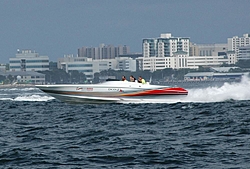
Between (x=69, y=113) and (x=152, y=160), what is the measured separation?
15.2 meters

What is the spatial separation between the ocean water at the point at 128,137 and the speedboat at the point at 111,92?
5.02 ft

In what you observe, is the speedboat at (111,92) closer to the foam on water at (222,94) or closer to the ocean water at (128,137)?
the ocean water at (128,137)

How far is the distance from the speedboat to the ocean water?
5.02 feet

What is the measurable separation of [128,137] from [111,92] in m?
15.4

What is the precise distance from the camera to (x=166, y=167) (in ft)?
61.5

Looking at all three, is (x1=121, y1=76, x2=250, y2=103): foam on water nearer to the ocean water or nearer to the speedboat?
the speedboat

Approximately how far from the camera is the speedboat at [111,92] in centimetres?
3912

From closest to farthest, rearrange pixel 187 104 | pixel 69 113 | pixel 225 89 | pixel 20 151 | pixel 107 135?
pixel 20 151
pixel 107 135
pixel 69 113
pixel 187 104
pixel 225 89

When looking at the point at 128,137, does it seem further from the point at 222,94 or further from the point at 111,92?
the point at 222,94

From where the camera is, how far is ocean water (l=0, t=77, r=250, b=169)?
769 inches

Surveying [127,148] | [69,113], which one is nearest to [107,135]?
[127,148]

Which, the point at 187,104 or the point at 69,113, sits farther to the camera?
the point at 187,104

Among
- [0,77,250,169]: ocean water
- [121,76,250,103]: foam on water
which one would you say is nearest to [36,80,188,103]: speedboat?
[0,77,250,169]: ocean water

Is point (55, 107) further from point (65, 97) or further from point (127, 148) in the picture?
point (127, 148)
